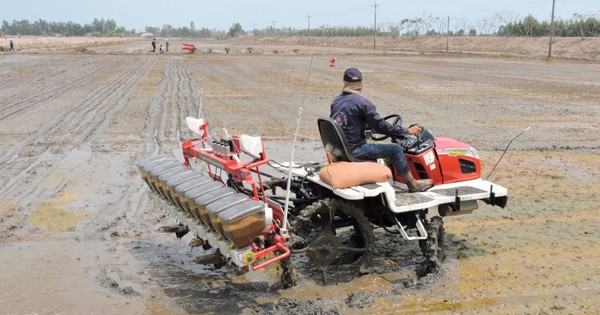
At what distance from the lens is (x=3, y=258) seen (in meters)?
6.10

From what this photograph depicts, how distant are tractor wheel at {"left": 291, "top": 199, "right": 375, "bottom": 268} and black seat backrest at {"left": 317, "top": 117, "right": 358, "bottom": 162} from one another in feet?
1.88

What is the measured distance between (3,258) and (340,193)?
11.4 ft

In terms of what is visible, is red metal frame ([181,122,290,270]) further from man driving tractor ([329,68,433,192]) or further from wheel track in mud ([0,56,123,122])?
wheel track in mud ([0,56,123,122])

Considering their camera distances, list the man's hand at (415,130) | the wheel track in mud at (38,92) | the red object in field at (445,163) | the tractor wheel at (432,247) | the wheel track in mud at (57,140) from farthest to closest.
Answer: the wheel track in mud at (38,92), the wheel track in mud at (57,140), the red object in field at (445,163), the man's hand at (415,130), the tractor wheel at (432,247)

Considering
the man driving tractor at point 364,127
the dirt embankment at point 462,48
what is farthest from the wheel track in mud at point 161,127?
the dirt embankment at point 462,48

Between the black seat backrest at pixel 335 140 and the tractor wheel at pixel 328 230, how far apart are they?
572mm

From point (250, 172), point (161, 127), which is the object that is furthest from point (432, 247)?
point (161, 127)

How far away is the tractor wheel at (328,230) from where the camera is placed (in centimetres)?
539

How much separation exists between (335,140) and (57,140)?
8.16m

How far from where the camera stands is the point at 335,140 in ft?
19.5

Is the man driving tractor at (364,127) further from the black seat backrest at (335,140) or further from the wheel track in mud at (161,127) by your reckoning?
the wheel track in mud at (161,127)

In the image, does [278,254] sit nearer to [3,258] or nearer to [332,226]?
[332,226]

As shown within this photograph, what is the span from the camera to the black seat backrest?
5824 mm

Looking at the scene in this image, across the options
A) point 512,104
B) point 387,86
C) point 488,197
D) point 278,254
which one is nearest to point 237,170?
point 278,254
